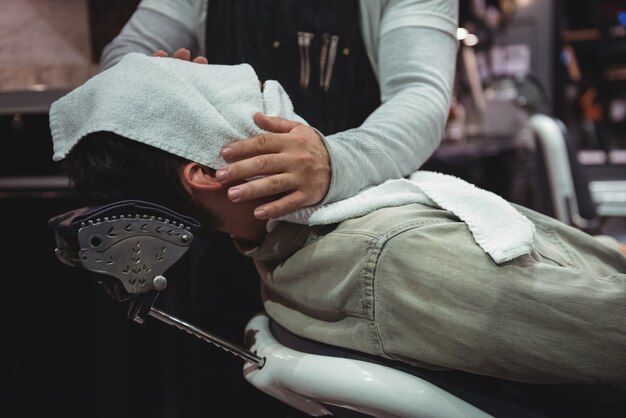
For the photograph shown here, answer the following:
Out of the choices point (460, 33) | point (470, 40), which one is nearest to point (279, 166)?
point (460, 33)

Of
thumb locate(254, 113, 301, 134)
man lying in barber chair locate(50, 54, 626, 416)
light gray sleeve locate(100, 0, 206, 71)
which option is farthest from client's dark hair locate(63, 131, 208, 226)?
light gray sleeve locate(100, 0, 206, 71)

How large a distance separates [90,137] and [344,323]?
39cm

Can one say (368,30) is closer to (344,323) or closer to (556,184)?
(344,323)

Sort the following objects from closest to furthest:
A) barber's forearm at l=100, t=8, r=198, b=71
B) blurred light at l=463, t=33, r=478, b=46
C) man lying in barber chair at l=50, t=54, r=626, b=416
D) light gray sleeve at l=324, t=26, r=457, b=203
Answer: man lying in barber chair at l=50, t=54, r=626, b=416 → light gray sleeve at l=324, t=26, r=457, b=203 → barber's forearm at l=100, t=8, r=198, b=71 → blurred light at l=463, t=33, r=478, b=46

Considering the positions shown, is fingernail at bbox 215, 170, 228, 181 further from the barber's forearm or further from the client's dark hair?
the barber's forearm

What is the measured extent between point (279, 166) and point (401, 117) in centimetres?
27

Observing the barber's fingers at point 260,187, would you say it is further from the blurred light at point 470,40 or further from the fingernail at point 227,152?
the blurred light at point 470,40

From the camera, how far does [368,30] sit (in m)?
1.08

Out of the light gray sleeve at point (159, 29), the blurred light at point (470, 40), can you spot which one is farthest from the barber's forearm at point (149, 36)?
the blurred light at point (470, 40)

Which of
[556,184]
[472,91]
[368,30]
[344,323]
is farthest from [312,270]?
[472,91]

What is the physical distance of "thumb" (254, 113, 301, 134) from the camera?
0.78 m

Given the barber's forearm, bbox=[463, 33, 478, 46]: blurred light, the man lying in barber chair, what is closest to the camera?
the man lying in barber chair

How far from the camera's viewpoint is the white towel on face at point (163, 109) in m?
0.76

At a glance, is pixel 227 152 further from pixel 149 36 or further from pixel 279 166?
pixel 149 36
